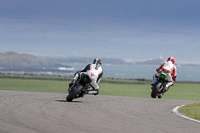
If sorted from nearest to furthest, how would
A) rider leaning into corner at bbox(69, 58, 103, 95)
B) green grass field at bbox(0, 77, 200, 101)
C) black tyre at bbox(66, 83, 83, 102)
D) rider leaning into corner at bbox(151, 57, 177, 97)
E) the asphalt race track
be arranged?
the asphalt race track, black tyre at bbox(66, 83, 83, 102), rider leaning into corner at bbox(69, 58, 103, 95), rider leaning into corner at bbox(151, 57, 177, 97), green grass field at bbox(0, 77, 200, 101)

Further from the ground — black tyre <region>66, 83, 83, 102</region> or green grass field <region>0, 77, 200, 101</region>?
black tyre <region>66, 83, 83, 102</region>

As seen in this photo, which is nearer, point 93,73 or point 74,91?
point 74,91

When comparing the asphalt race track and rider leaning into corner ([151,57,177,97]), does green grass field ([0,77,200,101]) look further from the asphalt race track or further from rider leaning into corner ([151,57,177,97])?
the asphalt race track

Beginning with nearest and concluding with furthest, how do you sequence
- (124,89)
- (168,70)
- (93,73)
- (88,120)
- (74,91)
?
(88,120) < (74,91) < (93,73) < (168,70) < (124,89)

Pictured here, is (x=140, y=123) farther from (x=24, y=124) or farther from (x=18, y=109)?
(x=18, y=109)

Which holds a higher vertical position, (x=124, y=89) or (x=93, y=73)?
(x=93, y=73)

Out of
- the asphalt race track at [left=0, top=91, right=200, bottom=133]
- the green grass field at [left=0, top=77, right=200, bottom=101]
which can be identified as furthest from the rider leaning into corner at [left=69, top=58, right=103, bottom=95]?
the green grass field at [left=0, top=77, right=200, bottom=101]

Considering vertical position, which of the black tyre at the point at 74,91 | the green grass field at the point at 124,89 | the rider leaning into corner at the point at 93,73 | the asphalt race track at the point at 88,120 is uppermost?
the rider leaning into corner at the point at 93,73

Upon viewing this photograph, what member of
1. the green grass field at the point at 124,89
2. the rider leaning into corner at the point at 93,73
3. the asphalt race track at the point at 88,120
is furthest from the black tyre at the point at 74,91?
the green grass field at the point at 124,89

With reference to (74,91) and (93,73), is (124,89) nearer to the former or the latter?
(93,73)

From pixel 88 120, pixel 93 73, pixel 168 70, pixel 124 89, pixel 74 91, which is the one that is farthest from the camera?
pixel 124 89

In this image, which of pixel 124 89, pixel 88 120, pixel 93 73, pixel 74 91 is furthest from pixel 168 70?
pixel 124 89

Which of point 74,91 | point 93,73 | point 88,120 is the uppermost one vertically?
point 93,73

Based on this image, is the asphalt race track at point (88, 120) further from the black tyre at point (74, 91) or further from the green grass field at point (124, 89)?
the green grass field at point (124, 89)
